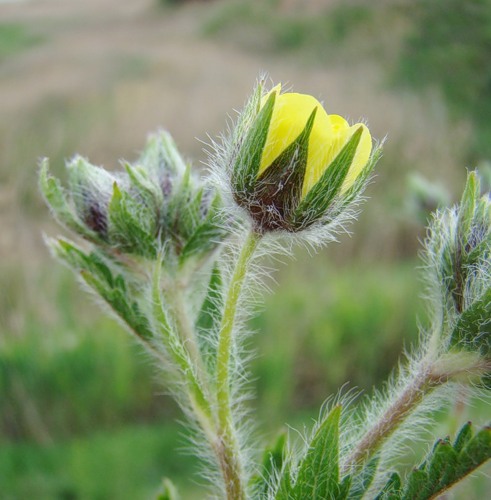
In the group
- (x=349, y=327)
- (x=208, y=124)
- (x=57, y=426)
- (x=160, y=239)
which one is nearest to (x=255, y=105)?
(x=160, y=239)

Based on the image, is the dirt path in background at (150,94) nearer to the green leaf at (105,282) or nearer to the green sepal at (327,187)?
the green leaf at (105,282)

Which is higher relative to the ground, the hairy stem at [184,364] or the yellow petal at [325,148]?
the yellow petal at [325,148]

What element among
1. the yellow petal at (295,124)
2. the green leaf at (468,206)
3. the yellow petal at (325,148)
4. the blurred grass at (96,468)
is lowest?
the blurred grass at (96,468)

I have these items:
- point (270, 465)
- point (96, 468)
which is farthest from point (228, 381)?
point (96, 468)

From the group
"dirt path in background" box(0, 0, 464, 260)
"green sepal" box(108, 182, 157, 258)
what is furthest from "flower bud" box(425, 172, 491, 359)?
"dirt path in background" box(0, 0, 464, 260)

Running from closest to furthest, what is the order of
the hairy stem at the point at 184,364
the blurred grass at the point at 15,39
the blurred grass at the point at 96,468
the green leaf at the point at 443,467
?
the green leaf at the point at 443,467, the hairy stem at the point at 184,364, the blurred grass at the point at 96,468, the blurred grass at the point at 15,39

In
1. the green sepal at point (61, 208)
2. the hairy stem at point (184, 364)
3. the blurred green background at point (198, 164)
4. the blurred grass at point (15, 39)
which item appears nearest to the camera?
the hairy stem at point (184, 364)

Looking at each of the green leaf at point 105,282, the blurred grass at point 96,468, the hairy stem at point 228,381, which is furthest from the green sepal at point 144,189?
the blurred grass at point 96,468

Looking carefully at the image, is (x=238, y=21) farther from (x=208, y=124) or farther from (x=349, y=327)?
(x=349, y=327)
